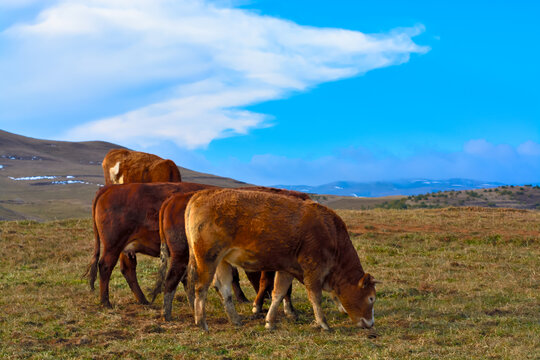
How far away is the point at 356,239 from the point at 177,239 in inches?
421

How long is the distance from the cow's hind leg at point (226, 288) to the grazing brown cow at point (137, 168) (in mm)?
5111

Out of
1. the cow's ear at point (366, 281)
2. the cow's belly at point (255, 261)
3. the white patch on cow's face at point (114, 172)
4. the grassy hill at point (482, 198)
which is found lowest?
the cow's ear at point (366, 281)

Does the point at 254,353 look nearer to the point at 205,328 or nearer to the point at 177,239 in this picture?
the point at 205,328

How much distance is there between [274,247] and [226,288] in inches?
50.9

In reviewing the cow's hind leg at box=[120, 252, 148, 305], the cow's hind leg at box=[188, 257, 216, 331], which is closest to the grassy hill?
the cow's hind leg at box=[120, 252, 148, 305]

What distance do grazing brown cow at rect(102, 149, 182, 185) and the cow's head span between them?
6.40 meters

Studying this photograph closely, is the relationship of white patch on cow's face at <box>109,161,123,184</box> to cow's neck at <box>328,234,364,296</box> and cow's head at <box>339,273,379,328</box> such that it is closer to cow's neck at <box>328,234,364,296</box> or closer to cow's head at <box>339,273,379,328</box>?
cow's neck at <box>328,234,364,296</box>

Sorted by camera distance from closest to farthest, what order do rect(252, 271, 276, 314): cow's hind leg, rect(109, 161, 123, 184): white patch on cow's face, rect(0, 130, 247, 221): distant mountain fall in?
rect(252, 271, 276, 314): cow's hind leg → rect(109, 161, 123, 184): white patch on cow's face → rect(0, 130, 247, 221): distant mountain

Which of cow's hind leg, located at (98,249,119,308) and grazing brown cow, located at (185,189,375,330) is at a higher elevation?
grazing brown cow, located at (185,189,375,330)

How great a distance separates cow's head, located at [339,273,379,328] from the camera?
8.26 metres

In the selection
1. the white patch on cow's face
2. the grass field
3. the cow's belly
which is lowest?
the grass field

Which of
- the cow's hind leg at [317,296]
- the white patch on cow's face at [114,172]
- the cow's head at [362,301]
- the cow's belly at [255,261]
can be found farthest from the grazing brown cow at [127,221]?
the white patch on cow's face at [114,172]

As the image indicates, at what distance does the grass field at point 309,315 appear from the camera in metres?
6.87

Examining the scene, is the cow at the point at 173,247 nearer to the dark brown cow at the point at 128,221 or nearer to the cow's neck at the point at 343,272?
the dark brown cow at the point at 128,221
